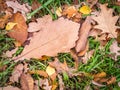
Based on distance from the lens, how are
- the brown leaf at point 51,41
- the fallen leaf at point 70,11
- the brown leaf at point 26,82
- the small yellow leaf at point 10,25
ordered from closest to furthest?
the brown leaf at point 26,82, the brown leaf at point 51,41, the small yellow leaf at point 10,25, the fallen leaf at point 70,11

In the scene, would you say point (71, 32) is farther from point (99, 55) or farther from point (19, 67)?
point (19, 67)

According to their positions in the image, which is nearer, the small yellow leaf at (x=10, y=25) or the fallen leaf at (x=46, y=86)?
the fallen leaf at (x=46, y=86)

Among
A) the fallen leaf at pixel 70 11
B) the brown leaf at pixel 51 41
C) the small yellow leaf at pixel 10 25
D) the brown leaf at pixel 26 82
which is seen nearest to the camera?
the brown leaf at pixel 26 82

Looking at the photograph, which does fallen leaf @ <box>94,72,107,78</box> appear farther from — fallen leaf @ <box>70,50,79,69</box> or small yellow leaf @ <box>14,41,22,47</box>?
small yellow leaf @ <box>14,41,22,47</box>

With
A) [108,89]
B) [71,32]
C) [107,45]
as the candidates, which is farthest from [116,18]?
[108,89]

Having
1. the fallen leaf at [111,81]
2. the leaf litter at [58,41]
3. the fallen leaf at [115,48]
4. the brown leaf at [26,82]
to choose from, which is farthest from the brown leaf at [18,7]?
the fallen leaf at [111,81]

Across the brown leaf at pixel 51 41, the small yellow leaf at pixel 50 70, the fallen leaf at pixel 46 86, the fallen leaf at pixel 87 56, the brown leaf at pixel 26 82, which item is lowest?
the fallen leaf at pixel 46 86

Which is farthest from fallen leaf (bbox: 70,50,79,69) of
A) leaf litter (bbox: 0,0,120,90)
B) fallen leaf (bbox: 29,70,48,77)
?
fallen leaf (bbox: 29,70,48,77)

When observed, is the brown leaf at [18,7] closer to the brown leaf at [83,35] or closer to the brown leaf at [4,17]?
the brown leaf at [4,17]
